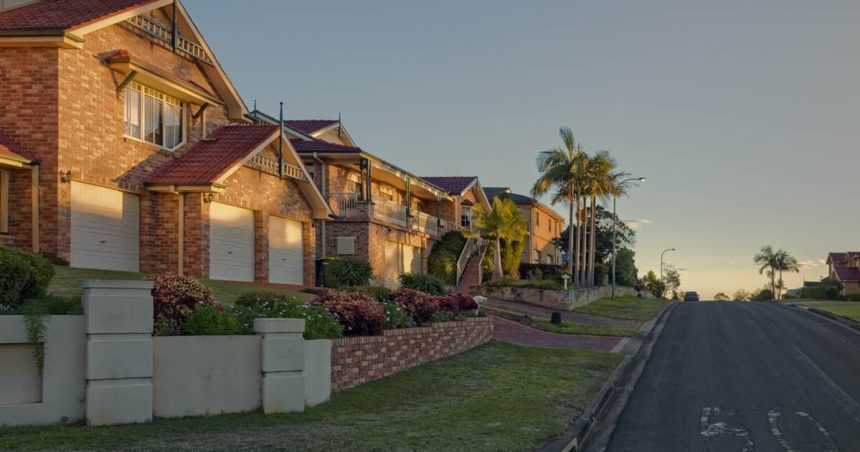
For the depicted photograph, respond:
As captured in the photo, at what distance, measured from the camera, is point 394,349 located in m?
18.6

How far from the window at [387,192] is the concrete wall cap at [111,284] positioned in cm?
3647

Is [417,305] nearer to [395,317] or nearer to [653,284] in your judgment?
[395,317]

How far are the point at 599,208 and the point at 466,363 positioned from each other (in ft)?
260

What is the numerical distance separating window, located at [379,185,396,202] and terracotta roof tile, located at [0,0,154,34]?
2353 cm

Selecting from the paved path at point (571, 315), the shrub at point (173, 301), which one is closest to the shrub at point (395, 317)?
the shrub at point (173, 301)

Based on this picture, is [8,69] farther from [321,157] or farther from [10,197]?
[321,157]

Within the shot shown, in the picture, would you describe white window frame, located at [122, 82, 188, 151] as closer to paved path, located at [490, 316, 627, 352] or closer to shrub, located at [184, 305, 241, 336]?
paved path, located at [490, 316, 627, 352]

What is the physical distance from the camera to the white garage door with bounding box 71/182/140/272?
23.6 m

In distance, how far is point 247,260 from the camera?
2992 centimetres

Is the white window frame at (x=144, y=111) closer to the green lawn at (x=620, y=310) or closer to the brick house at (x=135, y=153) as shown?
the brick house at (x=135, y=153)

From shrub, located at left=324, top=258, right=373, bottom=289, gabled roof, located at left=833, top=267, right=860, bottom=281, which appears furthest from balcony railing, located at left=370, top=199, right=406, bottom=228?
gabled roof, located at left=833, top=267, right=860, bottom=281

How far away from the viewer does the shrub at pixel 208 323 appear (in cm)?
1332

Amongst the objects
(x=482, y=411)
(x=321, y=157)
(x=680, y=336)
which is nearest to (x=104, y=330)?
(x=482, y=411)

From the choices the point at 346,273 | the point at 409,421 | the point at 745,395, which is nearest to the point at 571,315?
the point at 346,273
